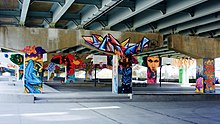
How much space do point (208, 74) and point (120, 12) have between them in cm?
1105

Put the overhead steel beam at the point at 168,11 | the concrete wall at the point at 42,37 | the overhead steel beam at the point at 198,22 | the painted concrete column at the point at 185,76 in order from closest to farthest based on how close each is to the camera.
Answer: the overhead steel beam at the point at 168,11 < the overhead steel beam at the point at 198,22 < the concrete wall at the point at 42,37 < the painted concrete column at the point at 185,76

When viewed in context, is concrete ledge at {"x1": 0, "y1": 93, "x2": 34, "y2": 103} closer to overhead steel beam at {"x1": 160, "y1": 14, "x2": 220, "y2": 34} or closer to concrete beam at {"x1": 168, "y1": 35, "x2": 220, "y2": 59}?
overhead steel beam at {"x1": 160, "y1": 14, "x2": 220, "y2": 34}

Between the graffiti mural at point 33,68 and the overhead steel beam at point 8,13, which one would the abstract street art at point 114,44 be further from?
the overhead steel beam at point 8,13

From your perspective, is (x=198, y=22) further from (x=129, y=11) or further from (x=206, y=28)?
(x=129, y=11)

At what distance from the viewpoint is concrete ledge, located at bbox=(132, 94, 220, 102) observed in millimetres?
20995

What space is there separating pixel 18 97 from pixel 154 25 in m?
11.2

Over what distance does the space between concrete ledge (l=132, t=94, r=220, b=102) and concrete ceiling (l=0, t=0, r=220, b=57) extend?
500 centimetres

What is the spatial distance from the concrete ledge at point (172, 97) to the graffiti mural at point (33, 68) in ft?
23.7

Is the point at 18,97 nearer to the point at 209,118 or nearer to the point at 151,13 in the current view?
the point at 151,13

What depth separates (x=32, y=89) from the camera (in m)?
22.4

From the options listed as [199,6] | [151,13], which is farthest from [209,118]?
[151,13]

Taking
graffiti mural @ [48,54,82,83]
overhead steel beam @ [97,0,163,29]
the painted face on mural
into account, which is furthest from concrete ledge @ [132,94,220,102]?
graffiti mural @ [48,54,82,83]

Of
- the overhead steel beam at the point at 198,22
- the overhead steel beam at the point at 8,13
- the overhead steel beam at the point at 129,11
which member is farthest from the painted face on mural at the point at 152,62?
the overhead steel beam at the point at 8,13

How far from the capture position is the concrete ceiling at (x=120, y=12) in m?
16.0
